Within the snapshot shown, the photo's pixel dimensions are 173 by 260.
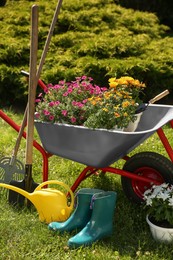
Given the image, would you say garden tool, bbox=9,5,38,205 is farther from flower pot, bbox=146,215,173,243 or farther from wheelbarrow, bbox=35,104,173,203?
flower pot, bbox=146,215,173,243

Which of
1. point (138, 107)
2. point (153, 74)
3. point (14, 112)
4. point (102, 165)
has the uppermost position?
point (138, 107)

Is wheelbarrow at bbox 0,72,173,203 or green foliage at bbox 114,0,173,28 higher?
wheelbarrow at bbox 0,72,173,203

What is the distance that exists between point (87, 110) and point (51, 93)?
305 millimetres

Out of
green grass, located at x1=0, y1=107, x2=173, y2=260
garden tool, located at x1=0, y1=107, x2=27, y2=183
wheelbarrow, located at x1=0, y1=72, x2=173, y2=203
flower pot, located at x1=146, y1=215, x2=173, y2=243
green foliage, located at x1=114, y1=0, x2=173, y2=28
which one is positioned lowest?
green foliage, located at x1=114, y1=0, x2=173, y2=28

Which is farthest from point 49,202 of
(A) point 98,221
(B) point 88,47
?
(B) point 88,47

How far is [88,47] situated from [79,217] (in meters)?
2.85

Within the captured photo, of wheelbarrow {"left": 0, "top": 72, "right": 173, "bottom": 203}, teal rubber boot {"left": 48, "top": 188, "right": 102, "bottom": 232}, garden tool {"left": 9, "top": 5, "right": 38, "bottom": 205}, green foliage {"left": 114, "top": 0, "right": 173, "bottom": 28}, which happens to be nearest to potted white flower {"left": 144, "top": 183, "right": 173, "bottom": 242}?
wheelbarrow {"left": 0, "top": 72, "right": 173, "bottom": 203}

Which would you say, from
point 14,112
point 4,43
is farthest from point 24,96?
point 4,43

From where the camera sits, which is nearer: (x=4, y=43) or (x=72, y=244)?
(x=72, y=244)

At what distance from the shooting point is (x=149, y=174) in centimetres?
304

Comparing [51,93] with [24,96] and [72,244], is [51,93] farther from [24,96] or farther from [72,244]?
[24,96]

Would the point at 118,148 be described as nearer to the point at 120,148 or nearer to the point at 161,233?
the point at 120,148

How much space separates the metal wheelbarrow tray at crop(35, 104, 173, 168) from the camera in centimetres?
263

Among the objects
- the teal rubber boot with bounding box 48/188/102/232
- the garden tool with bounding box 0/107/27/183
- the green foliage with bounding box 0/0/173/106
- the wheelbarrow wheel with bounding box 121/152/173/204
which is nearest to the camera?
the teal rubber boot with bounding box 48/188/102/232
